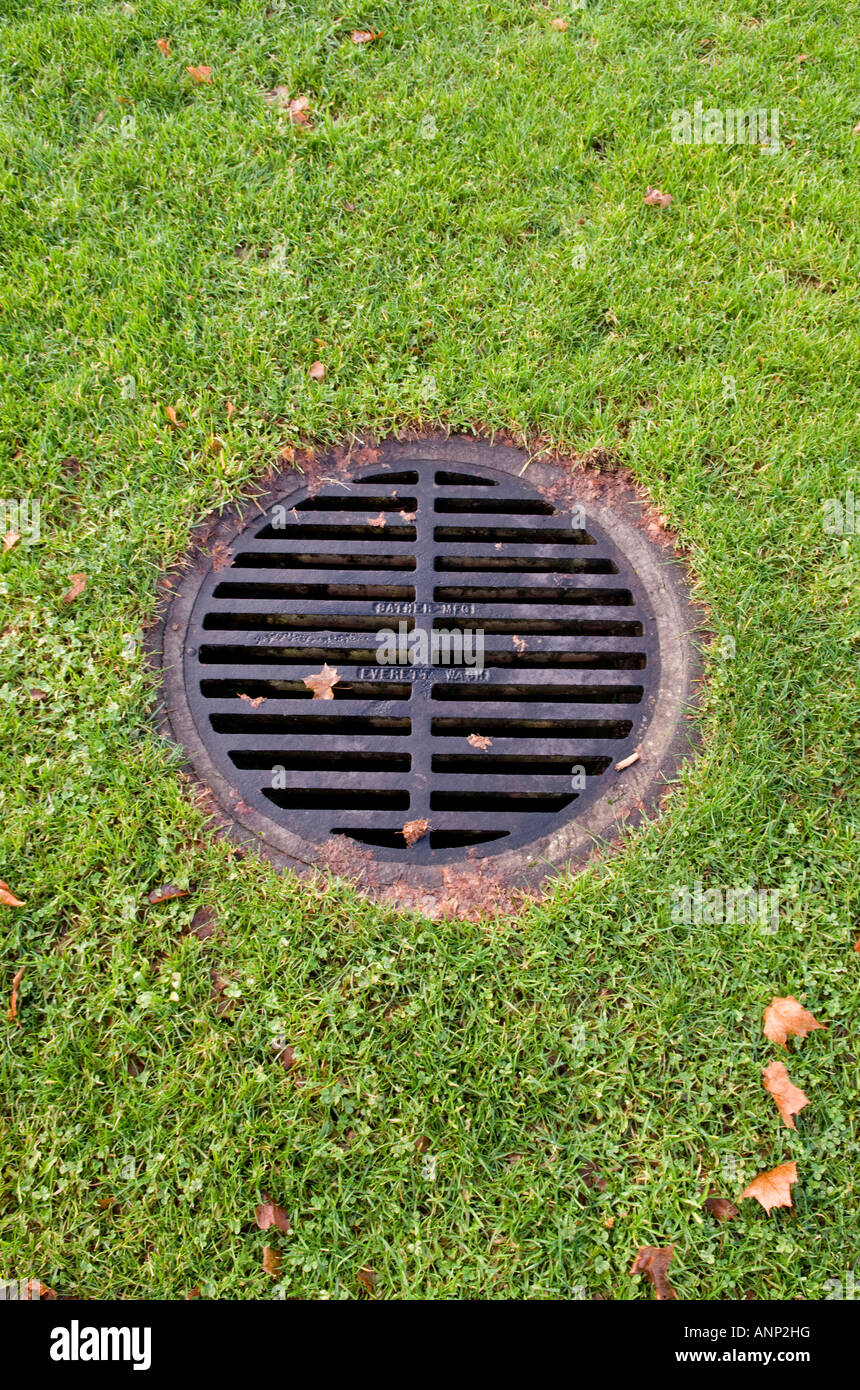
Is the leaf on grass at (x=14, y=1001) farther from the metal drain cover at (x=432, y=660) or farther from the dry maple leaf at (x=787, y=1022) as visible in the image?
the dry maple leaf at (x=787, y=1022)

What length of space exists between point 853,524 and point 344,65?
2477mm

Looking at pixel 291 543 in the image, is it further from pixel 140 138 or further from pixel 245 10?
pixel 245 10

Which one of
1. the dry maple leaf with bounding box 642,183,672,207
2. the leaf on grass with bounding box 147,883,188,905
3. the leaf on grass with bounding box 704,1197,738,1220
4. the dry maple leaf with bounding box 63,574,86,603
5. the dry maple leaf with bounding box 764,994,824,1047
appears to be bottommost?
the leaf on grass with bounding box 704,1197,738,1220

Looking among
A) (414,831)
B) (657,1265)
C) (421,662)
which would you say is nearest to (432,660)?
(421,662)

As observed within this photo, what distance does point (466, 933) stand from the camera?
7.27 feet

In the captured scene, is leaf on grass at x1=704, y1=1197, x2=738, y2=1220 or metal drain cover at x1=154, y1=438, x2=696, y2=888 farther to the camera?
metal drain cover at x1=154, y1=438, x2=696, y2=888

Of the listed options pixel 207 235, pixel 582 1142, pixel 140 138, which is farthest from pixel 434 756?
pixel 140 138

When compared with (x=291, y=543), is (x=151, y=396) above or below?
above

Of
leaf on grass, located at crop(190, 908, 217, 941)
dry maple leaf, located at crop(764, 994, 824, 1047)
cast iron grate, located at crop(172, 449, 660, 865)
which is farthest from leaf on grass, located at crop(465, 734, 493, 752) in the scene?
dry maple leaf, located at crop(764, 994, 824, 1047)

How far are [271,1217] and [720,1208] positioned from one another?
915 millimetres

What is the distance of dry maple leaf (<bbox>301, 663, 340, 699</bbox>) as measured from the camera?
2.51 meters

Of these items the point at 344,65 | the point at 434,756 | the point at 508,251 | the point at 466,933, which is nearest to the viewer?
the point at 466,933

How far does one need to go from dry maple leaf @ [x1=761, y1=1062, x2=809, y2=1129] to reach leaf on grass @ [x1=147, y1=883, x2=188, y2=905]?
54.0 inches

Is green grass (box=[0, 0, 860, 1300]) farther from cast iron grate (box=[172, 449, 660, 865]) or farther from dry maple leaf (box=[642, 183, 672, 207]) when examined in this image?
cast iron grate (box=[172, 449, 660, 865])
